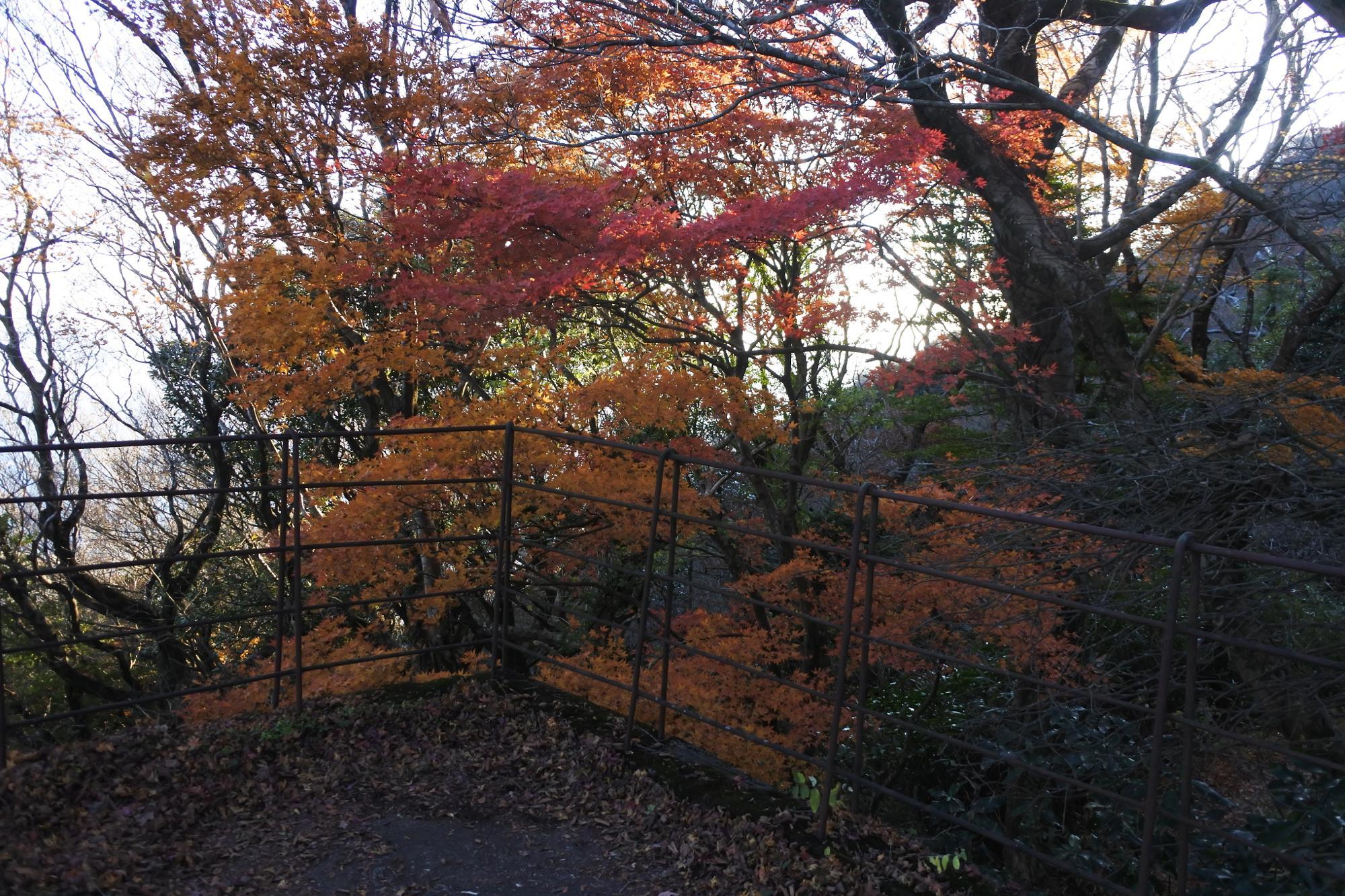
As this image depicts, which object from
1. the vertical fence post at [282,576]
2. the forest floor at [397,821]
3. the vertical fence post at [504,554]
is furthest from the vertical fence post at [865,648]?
the vertical fence post at [282,576]

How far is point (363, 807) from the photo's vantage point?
158 inches

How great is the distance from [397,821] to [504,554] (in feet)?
5.34

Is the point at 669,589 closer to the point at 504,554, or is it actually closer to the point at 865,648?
the point at 865,648

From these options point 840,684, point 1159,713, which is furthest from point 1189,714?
point 840,684

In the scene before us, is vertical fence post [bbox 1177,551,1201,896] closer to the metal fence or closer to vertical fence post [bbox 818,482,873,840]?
the metal fence

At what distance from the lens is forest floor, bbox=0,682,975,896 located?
133 inches

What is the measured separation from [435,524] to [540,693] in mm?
6531

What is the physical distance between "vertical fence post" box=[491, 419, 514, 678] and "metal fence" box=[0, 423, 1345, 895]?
2 cm

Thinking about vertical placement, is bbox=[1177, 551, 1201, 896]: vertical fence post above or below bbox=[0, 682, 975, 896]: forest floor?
above

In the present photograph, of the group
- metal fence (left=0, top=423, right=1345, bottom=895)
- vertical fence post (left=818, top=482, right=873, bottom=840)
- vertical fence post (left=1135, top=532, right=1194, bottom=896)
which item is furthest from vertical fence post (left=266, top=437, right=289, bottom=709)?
vertical fence post (left=1135, top=532, right=1194, bottom=896)

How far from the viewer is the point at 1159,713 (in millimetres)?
2602

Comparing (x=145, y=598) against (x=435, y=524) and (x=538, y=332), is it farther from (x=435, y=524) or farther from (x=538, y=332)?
(x=538, y=332)

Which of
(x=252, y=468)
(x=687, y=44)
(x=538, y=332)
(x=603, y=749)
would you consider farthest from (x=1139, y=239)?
(x=252, y=468)

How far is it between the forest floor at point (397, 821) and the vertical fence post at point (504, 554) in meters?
0.60
